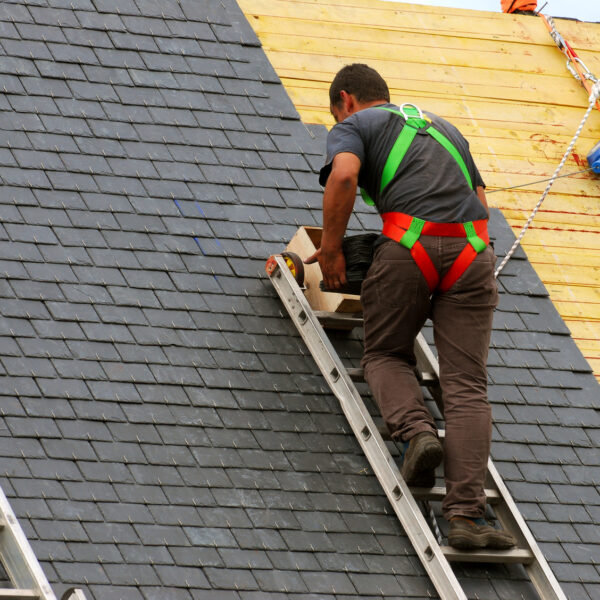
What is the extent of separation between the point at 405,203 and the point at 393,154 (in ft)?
0.72

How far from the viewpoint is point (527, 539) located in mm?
5586

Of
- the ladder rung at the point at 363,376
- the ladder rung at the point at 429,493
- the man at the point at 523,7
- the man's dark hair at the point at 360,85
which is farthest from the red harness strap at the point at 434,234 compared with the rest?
the man at the point at 523,7

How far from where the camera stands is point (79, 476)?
518 centimetres

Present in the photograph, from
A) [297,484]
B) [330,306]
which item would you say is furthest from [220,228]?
[297,484]

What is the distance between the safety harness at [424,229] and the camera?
5.71 meters

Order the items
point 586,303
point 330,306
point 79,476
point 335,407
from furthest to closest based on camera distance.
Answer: point 586,303 < point 330,306 < point 335,407 < point 79,476

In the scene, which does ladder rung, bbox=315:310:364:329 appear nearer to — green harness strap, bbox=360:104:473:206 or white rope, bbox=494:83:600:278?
green harness strap, bbox=360:104:473:206

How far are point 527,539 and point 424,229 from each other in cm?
134

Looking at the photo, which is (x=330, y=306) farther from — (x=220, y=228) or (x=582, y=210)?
(x=582, y=210)

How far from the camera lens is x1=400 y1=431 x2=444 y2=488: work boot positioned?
543cm

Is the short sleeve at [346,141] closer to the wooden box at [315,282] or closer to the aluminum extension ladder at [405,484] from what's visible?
the wooden box at [315,282]

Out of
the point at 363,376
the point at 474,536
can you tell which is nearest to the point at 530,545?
the point at 474,536

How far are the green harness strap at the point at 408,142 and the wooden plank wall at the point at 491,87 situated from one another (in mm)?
1808

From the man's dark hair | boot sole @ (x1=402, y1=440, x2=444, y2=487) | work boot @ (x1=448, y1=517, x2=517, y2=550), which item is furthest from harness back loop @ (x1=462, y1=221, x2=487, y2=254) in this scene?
work boot @ (x1=448, y1=517, x2=517, y2=550)
